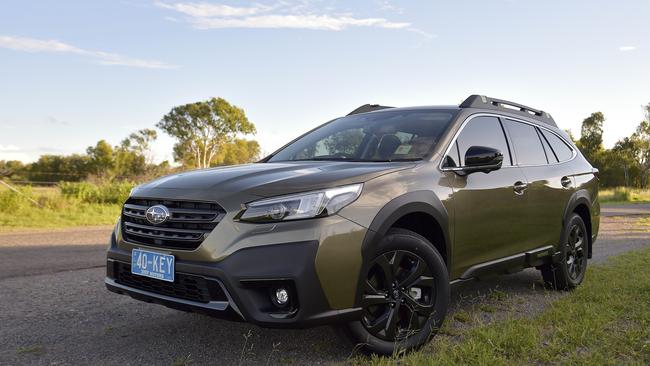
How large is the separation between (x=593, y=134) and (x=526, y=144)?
186 feet

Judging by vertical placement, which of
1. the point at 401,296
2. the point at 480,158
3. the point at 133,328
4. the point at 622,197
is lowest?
the point at 622,197

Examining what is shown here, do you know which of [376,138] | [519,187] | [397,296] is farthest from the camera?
[519,187]

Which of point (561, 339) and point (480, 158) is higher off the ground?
point (480, 158)

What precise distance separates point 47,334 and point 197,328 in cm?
104

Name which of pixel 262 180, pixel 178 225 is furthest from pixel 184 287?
pixel 262 180

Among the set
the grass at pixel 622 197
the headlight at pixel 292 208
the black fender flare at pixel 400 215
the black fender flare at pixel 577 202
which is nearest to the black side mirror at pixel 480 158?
the black fender flare at pixel 400 215

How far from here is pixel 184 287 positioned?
2963 millimetres

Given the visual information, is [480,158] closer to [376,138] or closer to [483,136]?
[483,136]

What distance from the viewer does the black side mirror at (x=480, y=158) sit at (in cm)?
373

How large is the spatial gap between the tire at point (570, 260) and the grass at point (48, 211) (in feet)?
36.4

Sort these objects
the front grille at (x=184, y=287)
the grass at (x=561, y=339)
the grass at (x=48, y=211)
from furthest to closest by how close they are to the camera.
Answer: the grass at (x=48, y=211) < the grass at (x=561, y=339) < the front grille at (x=184, y=287)

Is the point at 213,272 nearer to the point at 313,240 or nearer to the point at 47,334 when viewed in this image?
the point at 313,240

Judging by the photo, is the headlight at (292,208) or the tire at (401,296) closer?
the headlight at (292,208)

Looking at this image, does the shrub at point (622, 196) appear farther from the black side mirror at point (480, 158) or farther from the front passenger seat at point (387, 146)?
the front passenger seat at point (387, 146)
